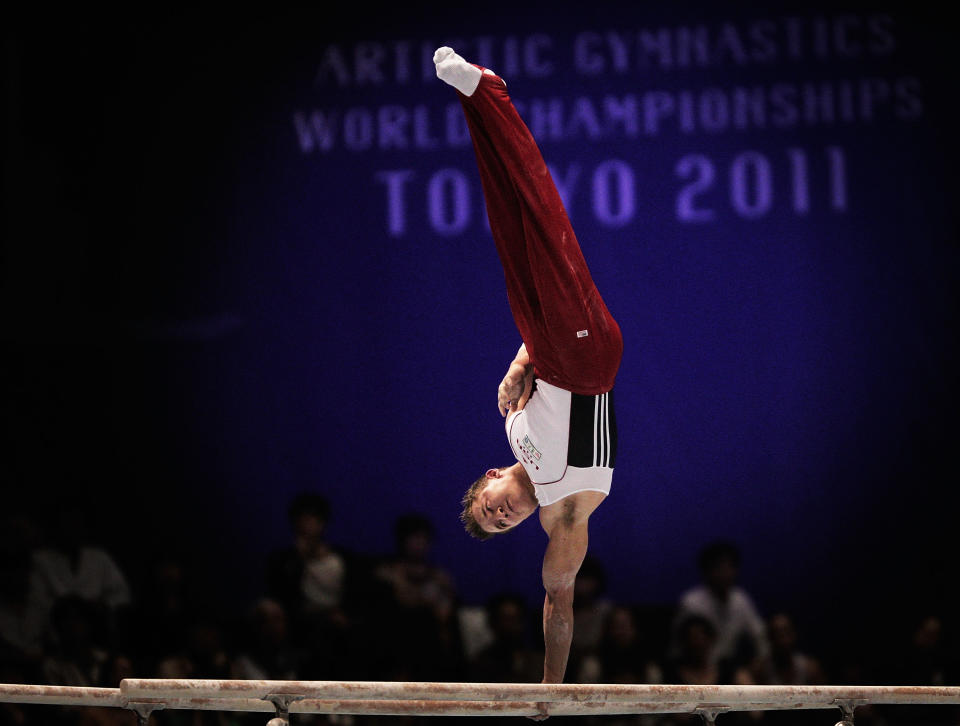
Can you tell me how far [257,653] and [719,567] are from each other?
239cm

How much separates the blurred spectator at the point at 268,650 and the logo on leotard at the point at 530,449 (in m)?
2.16

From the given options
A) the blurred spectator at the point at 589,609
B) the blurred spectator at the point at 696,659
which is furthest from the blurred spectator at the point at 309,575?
the blurred spectator at the point at 696,659

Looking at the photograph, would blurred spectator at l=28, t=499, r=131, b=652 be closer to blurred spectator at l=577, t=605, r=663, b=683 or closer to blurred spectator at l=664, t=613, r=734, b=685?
blurred spectator at l=577, t=605, r=663, b=683

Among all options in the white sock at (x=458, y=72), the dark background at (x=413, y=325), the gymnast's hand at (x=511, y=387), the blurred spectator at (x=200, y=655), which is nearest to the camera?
the white sock at (x=458, y=72)

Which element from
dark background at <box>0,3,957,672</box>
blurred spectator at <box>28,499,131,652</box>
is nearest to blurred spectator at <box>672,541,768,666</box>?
dark background at <box>0,3,957,672</box>

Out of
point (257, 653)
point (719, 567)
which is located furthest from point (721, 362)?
point (257, 653)

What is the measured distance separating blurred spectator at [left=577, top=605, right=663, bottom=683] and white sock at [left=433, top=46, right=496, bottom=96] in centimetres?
296

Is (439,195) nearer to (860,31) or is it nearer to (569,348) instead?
(860,31)

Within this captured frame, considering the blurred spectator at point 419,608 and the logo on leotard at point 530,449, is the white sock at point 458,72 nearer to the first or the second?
the logo on leotard at point 530,449

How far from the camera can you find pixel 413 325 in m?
6.51

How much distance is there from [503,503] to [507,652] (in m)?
1.73

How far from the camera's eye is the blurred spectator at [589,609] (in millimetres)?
5695

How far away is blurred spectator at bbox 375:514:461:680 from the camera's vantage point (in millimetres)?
5211

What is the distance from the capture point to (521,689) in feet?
9.95
